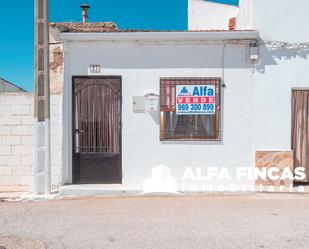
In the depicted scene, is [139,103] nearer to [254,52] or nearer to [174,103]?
[174,103]

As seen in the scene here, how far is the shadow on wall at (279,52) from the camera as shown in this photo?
25.1 ft

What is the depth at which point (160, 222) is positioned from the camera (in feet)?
18.6

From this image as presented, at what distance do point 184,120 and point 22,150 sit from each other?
A: 3831 mm

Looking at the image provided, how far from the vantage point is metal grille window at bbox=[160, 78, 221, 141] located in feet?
25.6

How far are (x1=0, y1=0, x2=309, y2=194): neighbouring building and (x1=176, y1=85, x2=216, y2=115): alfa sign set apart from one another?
23mm

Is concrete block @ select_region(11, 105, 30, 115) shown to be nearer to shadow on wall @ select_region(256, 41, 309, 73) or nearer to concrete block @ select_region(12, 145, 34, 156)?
concrete block @ select_region(12, 145, 34, 156)

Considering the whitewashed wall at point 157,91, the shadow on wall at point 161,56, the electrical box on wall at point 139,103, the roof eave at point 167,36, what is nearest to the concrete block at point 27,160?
the whitewashed wall at point 157,91

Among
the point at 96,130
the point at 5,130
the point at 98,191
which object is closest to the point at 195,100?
the point at 96,130

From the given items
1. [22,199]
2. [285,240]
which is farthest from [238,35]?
[22,199]

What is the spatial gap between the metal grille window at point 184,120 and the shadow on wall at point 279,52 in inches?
43.2

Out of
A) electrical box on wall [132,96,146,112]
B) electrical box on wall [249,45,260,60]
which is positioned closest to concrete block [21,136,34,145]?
electrical box on wall [132,96,146,112]

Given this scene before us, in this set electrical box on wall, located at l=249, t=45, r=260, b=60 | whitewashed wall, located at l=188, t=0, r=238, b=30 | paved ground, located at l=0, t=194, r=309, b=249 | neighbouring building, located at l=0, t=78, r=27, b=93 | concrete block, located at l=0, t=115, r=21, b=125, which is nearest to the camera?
paved ground, located at l=0, t=194, r=309, b=249

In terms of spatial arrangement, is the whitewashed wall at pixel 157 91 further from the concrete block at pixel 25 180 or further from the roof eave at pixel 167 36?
the concrete block at pixel 25 180

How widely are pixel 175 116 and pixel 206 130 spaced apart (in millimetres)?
786
